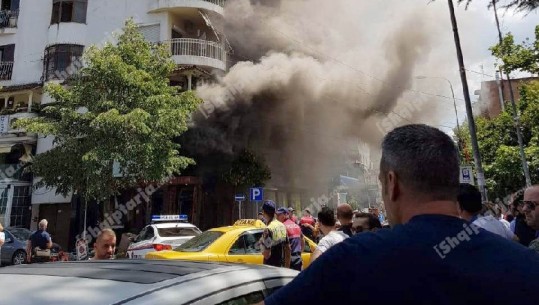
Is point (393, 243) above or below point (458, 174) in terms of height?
below

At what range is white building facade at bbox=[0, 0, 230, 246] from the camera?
19609mm

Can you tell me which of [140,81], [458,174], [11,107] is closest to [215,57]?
[140,81]

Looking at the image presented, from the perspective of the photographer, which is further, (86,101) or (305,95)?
(305,95)

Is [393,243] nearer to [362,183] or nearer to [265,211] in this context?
[265,211]

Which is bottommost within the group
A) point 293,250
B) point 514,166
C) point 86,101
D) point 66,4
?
point 293,250

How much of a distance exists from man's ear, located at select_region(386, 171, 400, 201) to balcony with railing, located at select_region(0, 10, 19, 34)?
85.5 ft

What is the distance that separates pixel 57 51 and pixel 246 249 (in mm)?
18089

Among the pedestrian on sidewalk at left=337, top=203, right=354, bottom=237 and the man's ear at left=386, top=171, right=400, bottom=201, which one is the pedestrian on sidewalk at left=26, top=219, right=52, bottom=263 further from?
the man's ear at left=386, top=171, right=400, bottom=201

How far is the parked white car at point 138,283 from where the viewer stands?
52.5 inches

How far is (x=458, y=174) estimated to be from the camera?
1260 mm

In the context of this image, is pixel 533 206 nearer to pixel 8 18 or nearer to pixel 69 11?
pixel 69 11

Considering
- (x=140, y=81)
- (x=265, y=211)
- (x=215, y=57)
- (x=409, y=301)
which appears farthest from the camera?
(x=215, y=57)

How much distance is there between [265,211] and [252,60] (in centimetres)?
1675

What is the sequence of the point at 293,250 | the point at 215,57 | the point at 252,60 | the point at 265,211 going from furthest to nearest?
the point at 252,60 → the point at 215,57 → the point at 293,250 → the point at 265,211
